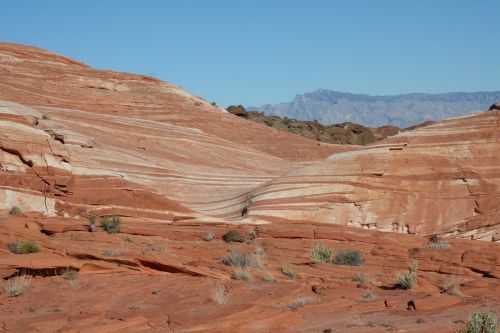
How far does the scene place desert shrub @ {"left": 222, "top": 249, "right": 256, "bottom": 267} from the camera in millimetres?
15203

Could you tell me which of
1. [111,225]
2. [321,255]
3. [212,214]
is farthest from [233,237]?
[212,214]

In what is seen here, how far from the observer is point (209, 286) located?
13.1 metres

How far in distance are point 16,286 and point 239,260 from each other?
172 inches

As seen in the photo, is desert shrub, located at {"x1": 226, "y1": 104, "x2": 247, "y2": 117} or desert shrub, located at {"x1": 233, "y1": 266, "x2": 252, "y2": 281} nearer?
desert shrub, located at {"x1": 233, "y1": 266, "x2": 252, "y2": 281}

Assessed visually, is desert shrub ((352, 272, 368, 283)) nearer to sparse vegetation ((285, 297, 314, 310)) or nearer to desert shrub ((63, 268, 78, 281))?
sparse vegetation ((285, 297, 314, 310))

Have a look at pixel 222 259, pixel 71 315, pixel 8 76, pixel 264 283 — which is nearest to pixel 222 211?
pixel 222 259

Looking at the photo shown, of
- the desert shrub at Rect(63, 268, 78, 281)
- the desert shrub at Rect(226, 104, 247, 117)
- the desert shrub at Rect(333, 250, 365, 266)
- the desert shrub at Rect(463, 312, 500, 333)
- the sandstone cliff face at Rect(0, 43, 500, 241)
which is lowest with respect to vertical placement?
the desert shrub at Rect(63, 268, 78, 281)

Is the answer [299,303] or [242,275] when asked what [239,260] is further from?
[299,303]

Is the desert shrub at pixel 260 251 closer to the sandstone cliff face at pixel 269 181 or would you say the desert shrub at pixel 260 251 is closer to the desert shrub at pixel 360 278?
the desert shrub at pixel 360 278

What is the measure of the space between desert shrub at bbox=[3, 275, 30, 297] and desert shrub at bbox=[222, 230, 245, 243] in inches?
241

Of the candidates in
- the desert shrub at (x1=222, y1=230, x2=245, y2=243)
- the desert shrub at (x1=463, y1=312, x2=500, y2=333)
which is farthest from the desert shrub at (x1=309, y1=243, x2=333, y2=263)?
the desert shrub at (x1=463, y1=312, x2=500, y2=333)

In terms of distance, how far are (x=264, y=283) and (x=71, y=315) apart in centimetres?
361

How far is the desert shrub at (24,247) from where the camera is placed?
15273 millimetres

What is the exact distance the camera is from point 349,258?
16234 mm
